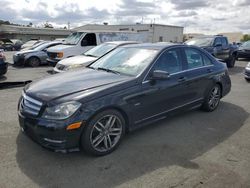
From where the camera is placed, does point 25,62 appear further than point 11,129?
Yes

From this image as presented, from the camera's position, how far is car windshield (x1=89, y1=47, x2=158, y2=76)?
4168 mm

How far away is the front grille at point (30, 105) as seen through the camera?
3352 mm

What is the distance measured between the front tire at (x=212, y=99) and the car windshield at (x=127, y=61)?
190 centimetres

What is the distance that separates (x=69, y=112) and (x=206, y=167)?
1994 mm

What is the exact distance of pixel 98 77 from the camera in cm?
400

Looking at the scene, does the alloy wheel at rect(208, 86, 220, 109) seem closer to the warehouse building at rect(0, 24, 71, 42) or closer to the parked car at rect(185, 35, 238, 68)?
the parked car at rect(185, 35, 238, 68)

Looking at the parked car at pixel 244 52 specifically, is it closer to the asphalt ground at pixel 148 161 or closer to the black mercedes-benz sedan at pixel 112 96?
the black mercedes-benz sedan at pixel 112 96

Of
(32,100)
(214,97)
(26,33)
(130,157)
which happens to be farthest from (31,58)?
(26,33)

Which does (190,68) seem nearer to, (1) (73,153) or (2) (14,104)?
(1) (73,153)

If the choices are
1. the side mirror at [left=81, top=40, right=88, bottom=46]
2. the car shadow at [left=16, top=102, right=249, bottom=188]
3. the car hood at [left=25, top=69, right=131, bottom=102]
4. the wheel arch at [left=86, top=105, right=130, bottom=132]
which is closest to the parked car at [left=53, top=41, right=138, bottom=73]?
the side mirror at [left=81, top=40, right=88, bottom=46]

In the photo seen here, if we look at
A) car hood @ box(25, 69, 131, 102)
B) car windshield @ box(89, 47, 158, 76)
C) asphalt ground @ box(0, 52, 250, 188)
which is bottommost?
asphalt ground @ box(0, 52, 250, 188)

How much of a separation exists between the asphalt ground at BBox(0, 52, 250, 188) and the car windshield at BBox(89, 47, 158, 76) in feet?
3.79

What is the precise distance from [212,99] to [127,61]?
2.40 meters

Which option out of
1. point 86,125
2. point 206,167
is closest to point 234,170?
point 206,167
